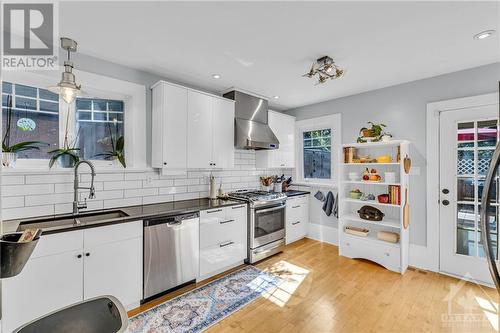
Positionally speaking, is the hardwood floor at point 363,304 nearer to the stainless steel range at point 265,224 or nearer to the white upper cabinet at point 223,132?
the stainless steel range at point 265,224

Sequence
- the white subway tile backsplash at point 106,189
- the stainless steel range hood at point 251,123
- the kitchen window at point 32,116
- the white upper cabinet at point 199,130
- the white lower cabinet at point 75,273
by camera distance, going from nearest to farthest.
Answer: the white lower cabinet at point 75,273
the white subway tile backsplash at point 106,189
the kitchen window at point 32,116
the white upper cabinet at point 199,130
the stainless steel range hood at point 251,123

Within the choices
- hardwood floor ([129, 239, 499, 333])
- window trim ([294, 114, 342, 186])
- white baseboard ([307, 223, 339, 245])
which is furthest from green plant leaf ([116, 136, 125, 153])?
white baseboard ([307, 223, 339, 245])

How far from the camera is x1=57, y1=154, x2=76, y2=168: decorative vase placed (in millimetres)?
2369

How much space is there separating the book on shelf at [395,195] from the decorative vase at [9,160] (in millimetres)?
4227

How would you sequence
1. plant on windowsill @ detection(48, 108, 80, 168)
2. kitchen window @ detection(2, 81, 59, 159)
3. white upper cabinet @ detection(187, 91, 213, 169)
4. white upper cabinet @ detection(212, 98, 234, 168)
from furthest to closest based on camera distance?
white upper cabinet @ detection(212, 98, 234, 168) → white upper cabinet @ detection(187, 91, 213, 169) → plant on windowsill @ detection(48, 108, 80, 168) → kitchen window @ detection(2, 81, 59, 159)

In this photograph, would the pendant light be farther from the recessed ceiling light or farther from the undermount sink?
the recessed ceiling light

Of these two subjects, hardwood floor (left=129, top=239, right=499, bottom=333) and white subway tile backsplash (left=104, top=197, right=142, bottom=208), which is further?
white subway tile backsplash (left=104, top=197, right=142, bottom=208)

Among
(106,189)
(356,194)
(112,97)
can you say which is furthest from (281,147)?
(106,189)

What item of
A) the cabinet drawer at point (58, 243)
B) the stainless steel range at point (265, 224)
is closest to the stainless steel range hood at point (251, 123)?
the stainless steel range at point (265, 224)

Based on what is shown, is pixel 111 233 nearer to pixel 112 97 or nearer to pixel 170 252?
pixel 170 252

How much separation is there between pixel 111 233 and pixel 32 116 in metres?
1.44

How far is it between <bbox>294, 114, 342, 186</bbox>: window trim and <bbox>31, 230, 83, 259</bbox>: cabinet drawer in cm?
342

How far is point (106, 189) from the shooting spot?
257 cm

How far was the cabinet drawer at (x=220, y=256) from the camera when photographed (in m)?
2.76
